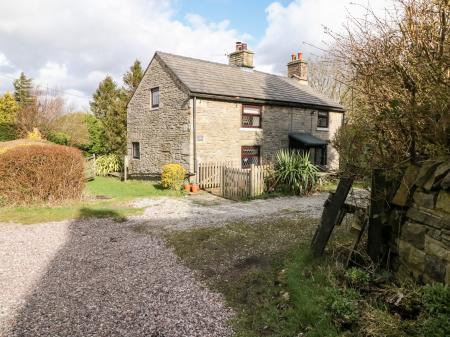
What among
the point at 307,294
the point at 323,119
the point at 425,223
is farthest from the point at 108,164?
the point at 425,223

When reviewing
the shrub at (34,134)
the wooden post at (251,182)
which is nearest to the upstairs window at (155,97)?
the wooden post at (251,182)

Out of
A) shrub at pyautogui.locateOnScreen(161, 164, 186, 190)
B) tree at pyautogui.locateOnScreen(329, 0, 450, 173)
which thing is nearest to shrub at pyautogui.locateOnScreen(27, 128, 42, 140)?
shrub at pyautogui.locateOnScreen(161, 164, 186, 190)

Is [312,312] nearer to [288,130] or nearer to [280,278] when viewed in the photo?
[280,278]

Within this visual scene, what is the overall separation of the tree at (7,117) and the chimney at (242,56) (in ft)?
77.4

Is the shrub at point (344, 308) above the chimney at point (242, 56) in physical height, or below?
below

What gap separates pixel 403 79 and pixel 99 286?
507cm

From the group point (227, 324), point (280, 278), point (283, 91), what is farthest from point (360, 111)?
point (283, 91)

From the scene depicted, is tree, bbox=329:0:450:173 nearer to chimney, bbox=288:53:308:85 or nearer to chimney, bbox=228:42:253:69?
chimney, bbox=228:42:253:69

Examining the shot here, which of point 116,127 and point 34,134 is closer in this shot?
point 116,127

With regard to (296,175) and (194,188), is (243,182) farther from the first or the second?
(194,188)

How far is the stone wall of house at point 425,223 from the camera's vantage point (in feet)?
10.8

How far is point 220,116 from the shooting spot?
1667cm

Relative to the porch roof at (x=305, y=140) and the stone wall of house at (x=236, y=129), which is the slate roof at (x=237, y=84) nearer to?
the stone wall of house at (x=236, y=129)

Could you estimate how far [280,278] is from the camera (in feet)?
15.7
